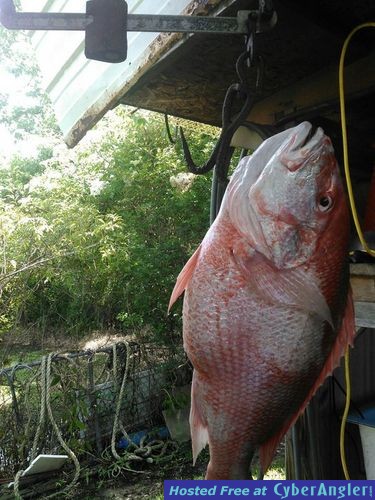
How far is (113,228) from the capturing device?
8.49 metres

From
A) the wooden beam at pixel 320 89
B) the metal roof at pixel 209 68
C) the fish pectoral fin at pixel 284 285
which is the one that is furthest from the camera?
the wooden beam at pixel 320 89

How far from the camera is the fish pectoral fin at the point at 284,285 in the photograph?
129 centimetres

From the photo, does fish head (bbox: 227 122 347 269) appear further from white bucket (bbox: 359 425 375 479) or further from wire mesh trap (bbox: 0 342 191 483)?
wire mesh trap (bbox: 0 342 191 483)

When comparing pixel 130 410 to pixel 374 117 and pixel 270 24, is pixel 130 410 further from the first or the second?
pixel 270 24

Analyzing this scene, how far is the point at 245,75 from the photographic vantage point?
1442 millimetres

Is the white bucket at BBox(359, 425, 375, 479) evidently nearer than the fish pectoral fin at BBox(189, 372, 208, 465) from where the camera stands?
No

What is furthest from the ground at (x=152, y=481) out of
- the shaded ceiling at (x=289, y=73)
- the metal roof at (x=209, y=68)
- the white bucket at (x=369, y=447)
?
the metal roof at (x=209, y=68)

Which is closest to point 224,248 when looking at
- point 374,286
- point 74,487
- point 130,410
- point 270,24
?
point 270,24

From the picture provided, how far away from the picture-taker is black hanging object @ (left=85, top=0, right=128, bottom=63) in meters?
1.34

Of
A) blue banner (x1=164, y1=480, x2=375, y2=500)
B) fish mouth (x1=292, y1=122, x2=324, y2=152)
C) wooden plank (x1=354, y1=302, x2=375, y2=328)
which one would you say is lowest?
blue banner (x1=164, y1=480, x2=375, y2=500)

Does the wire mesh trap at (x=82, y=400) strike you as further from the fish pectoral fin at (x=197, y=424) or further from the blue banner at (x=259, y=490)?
the blue banner at (x=259, y=490)

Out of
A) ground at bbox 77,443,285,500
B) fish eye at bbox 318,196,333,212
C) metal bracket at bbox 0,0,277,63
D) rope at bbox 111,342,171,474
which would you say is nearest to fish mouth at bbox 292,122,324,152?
fish eye at bbox 318,196,333,212

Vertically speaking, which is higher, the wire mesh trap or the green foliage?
the green foliage

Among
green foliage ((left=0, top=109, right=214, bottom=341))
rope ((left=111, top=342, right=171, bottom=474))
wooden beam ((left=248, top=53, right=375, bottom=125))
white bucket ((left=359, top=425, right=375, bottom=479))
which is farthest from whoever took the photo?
green foliage ((left=0, top=109, right=214, bottom=341))
